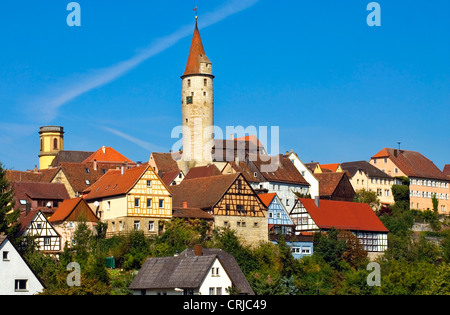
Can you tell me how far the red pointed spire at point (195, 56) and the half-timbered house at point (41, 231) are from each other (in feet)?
90.9

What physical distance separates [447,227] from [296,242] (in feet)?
85.9

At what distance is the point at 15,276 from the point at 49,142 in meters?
63.5

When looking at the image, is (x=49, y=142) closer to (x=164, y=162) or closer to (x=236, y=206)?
(x=164, y=162)

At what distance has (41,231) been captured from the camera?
59594 millimetres

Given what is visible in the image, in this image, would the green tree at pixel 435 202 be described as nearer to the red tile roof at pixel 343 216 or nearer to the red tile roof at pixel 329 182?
the red tile roof at pixel 329 182

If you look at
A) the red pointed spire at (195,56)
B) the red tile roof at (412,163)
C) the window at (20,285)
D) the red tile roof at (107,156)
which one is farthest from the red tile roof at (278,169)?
the window at (20,285)

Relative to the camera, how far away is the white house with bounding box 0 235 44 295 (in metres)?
45.9

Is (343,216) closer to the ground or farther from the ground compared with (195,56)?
closer to the ground

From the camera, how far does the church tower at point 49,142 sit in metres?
107

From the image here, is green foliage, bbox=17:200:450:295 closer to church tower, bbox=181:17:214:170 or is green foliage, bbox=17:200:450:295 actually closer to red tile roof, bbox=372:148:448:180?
church tower, bbox=181:17:214:170

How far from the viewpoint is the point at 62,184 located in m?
71.6

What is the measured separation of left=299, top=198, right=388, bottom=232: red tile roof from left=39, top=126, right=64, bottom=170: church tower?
142 ft

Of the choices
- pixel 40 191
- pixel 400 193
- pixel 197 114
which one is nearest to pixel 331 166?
pixel 400 193
